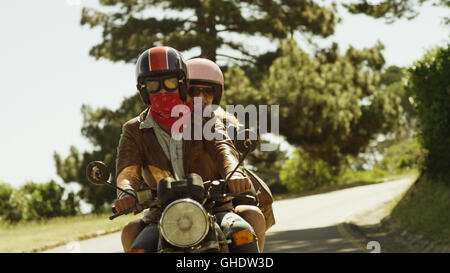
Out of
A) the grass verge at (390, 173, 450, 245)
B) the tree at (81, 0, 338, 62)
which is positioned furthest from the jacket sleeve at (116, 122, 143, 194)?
the tree at (81, 0, 338, 62)

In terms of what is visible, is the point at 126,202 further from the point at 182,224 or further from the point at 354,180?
the point at 354,180

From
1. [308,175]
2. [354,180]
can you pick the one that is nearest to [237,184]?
[308,175]

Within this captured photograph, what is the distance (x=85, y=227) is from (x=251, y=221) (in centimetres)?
2061

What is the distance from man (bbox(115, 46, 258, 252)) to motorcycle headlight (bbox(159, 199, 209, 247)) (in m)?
0.58

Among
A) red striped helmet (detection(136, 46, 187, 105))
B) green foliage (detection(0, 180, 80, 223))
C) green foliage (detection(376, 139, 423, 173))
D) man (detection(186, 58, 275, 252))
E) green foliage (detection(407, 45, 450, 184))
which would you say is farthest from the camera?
green foliage (detection(0, 180, 80, 223))

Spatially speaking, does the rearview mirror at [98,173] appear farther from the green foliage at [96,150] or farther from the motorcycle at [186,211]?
the green foliage at [96,150]

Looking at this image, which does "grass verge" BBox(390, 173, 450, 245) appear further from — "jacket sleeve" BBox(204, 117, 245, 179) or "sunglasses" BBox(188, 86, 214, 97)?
"jacket sleeve" BBox(204, 117, 245, 179)

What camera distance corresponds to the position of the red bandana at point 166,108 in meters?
4.40

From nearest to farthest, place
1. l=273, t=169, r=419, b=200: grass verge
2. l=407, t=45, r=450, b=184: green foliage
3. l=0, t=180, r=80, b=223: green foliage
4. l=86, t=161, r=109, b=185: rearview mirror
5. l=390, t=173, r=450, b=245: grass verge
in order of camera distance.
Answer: l=86, t=161, r=109, b=185: rearview mirror → l=390, t=173, r=450, b=245: grass verge → l=407, t=45, r=450, b=184: green foliage → l=0, t=180, r=80, b=223: green foliage → l=273, t=169, r=419, b=200: grass verge

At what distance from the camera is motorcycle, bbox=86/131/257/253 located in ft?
11.6

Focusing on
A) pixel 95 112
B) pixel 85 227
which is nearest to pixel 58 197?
pixel 95 112

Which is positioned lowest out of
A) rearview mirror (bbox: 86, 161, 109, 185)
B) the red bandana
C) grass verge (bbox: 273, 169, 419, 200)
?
grass verge (bbox: 273, 169, 419, 200)

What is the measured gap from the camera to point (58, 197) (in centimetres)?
3525

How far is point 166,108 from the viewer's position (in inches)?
174
